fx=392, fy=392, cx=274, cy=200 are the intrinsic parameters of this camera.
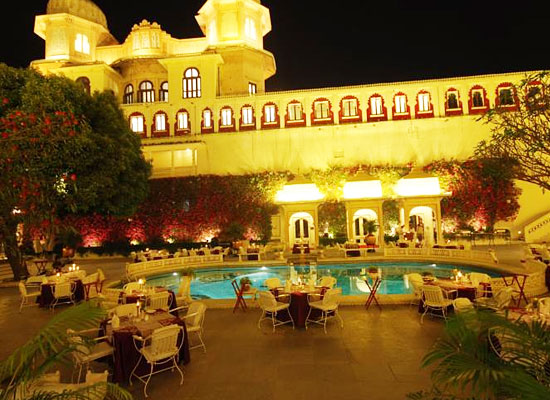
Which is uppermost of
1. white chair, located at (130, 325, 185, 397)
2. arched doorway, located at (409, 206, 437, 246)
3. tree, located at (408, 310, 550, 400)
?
arched doorway, located at (409, 206, 437, 246)

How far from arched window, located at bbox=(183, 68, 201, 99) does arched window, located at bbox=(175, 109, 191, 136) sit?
1.46 metres

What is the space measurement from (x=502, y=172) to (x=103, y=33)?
3643cm

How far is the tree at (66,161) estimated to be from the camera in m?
5.11

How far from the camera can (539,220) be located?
22484 millimetres

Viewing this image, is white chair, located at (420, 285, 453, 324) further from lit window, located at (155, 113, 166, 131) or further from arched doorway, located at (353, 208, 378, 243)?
lit window, located at (155, 113, 166, 131)

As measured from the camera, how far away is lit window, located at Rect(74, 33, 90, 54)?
33847 millimetres

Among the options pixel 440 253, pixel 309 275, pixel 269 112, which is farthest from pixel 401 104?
pixel 309 275

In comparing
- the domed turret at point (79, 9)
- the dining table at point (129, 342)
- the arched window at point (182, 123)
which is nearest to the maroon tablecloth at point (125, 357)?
the dining table at point (129, 342)

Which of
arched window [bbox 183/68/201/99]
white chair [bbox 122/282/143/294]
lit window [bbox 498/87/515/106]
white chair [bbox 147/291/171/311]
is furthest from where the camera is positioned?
arched window [bbox 183/68/201/99]

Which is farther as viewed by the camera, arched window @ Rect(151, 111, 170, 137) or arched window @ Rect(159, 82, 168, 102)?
arched window @ Rect(159, 82, 168, 102)

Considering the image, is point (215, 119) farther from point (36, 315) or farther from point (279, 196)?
point (36, 315)

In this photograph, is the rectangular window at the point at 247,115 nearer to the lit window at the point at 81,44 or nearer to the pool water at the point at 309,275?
the pool water at the point at 309,275

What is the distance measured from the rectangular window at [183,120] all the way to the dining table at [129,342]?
25.5 m

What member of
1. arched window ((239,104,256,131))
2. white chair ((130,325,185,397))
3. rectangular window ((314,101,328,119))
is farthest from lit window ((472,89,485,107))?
white chair ((130,325,185,397))
